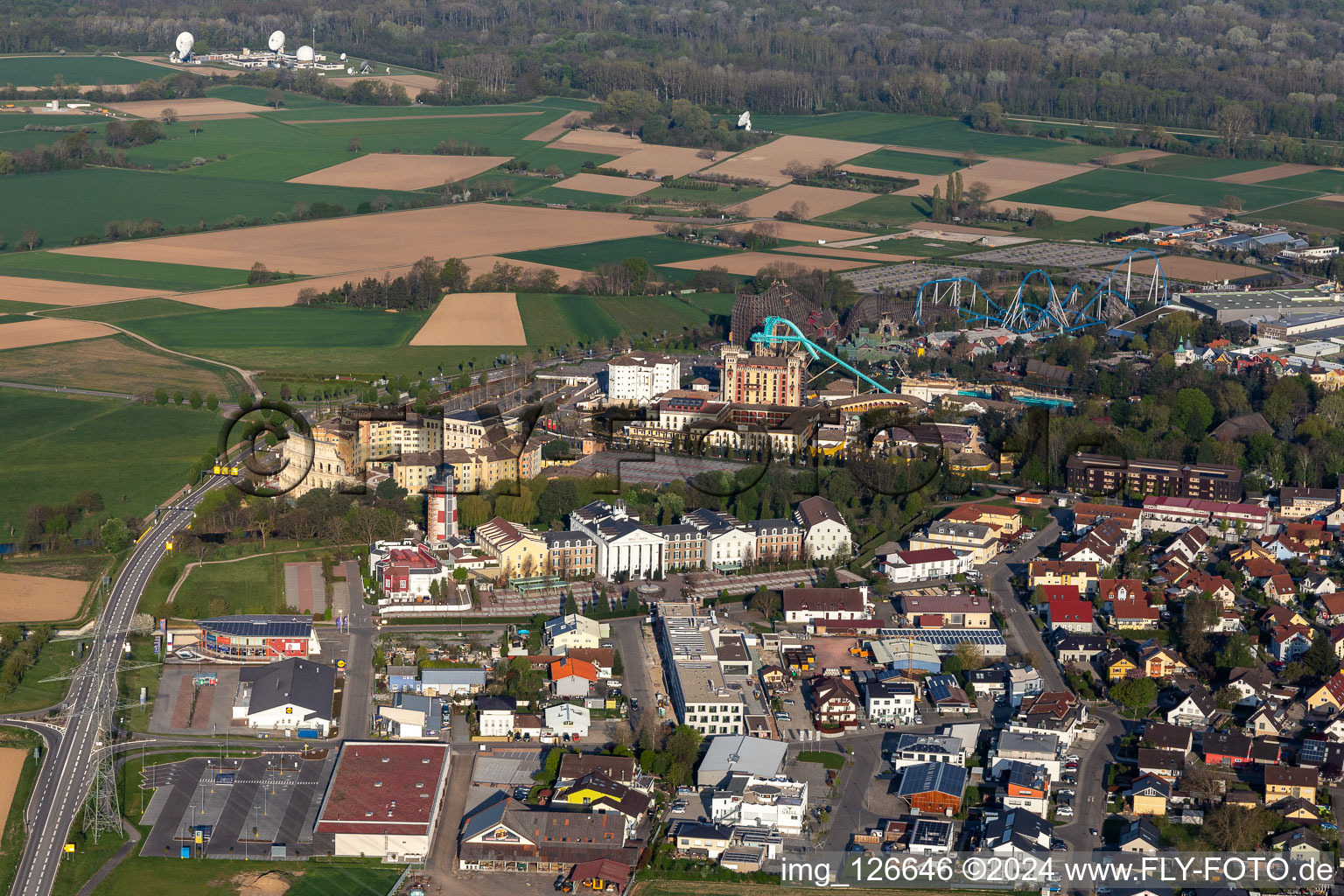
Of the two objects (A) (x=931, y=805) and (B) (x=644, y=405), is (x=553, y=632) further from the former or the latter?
(B) (x=644, y=405)

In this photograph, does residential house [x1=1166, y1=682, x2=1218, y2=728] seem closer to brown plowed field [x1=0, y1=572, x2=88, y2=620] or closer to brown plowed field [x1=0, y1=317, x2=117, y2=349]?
brown plowed field [x1=0, y1=572, x2=88, y2=620]

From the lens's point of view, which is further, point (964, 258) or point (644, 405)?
point (964, 258)

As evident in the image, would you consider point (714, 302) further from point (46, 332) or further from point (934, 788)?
point (934, 788)

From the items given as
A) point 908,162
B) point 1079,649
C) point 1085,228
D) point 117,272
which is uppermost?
point 117,272

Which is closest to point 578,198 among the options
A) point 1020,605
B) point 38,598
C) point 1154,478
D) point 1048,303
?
point 1048,303

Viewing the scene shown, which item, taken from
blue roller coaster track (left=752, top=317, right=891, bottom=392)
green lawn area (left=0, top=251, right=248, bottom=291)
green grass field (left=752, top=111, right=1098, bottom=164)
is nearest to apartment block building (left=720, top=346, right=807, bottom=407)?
blue roller coaster track (left=752, top=317, right=891, bottom=392)

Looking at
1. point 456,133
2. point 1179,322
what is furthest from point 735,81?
point 1179,322
